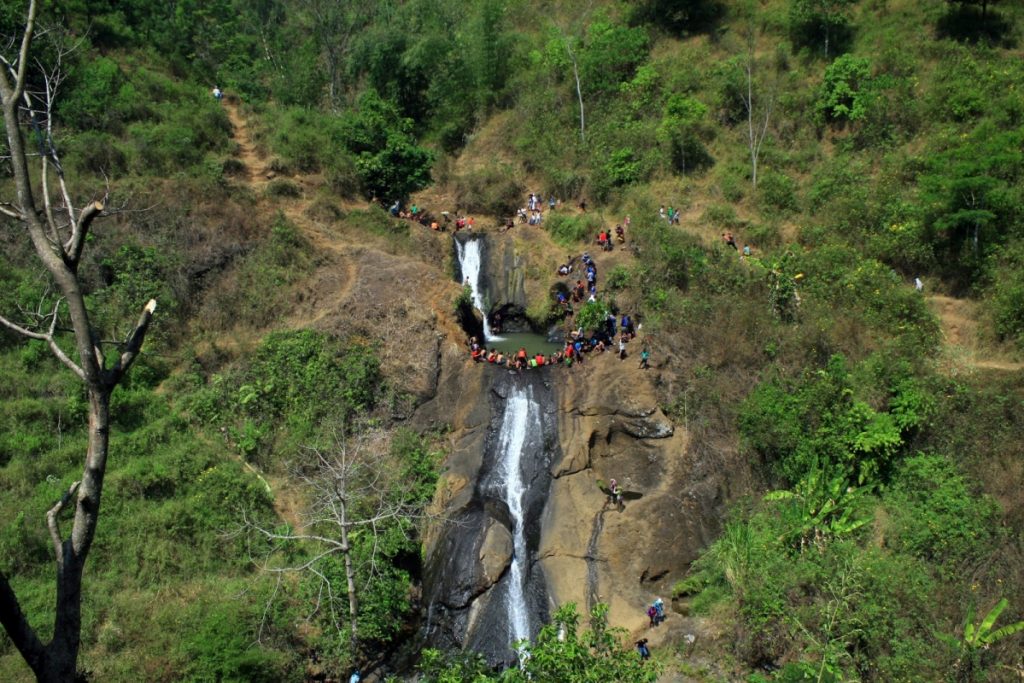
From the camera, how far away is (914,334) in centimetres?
2064

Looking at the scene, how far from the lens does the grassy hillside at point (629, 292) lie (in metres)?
16.0

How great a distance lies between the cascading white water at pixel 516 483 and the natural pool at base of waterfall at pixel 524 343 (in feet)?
15.3

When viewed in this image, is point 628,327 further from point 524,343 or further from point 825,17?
point 825,17

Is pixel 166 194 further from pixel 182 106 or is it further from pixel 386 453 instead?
pixel 386 453

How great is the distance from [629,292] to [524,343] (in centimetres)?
471

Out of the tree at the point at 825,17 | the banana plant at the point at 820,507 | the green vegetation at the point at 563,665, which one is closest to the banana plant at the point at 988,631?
the banana plant at the point at 820,507

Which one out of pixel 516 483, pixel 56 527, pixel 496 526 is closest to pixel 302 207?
pixel 516 483

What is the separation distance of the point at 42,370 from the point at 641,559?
1822 cm

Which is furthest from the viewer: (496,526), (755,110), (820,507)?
(755,110)

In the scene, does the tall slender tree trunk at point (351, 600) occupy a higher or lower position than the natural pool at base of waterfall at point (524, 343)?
lower

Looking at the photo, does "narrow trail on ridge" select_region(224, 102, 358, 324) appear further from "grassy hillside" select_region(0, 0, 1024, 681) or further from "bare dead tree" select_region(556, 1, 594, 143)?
"bare dead tree" select_region(556, 1, 594, 143)

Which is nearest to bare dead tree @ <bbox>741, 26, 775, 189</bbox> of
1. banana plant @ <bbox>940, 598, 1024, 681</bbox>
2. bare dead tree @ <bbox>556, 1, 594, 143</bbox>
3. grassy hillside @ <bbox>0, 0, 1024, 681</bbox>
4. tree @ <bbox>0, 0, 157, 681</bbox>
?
grassy hillside @ <bbox>0, 0, 1024, 681</bbox>

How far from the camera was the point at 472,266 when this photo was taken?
1179 inches

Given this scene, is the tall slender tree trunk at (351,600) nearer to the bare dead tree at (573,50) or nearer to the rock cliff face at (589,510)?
the rock cliff face at (589,510)
